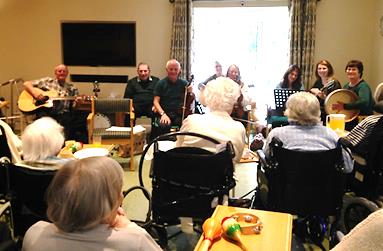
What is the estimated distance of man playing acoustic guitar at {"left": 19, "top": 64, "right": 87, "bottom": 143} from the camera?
16.6ft

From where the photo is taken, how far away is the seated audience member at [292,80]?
5387 mm

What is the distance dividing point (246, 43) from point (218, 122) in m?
4.17

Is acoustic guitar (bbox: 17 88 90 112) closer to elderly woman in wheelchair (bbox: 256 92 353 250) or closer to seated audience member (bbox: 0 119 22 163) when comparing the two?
seated audience member (bbox: 0 119 22 163)

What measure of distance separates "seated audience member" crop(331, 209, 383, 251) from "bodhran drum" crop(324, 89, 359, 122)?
3385mm

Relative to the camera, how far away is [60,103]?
17.0 ft

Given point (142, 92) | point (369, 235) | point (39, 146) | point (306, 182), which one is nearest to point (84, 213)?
point (369, 235)

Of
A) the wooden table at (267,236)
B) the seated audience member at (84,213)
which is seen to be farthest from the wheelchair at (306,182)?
the seated audience member at (84,213)

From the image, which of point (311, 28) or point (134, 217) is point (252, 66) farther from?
point (134, 217)

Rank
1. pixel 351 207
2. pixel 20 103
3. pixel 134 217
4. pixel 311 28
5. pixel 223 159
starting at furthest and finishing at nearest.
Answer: pixel 311 28, pixel 20 103, pixel 134 217, pixel 351 207, pixel 223 159

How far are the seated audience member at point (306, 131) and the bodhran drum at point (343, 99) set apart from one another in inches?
68.3

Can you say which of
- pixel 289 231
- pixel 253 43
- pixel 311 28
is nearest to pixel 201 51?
pixel 253 43

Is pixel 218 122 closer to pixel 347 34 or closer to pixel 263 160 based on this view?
pixel 263 160

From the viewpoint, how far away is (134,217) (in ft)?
10.1

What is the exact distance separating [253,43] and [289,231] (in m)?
5.04
